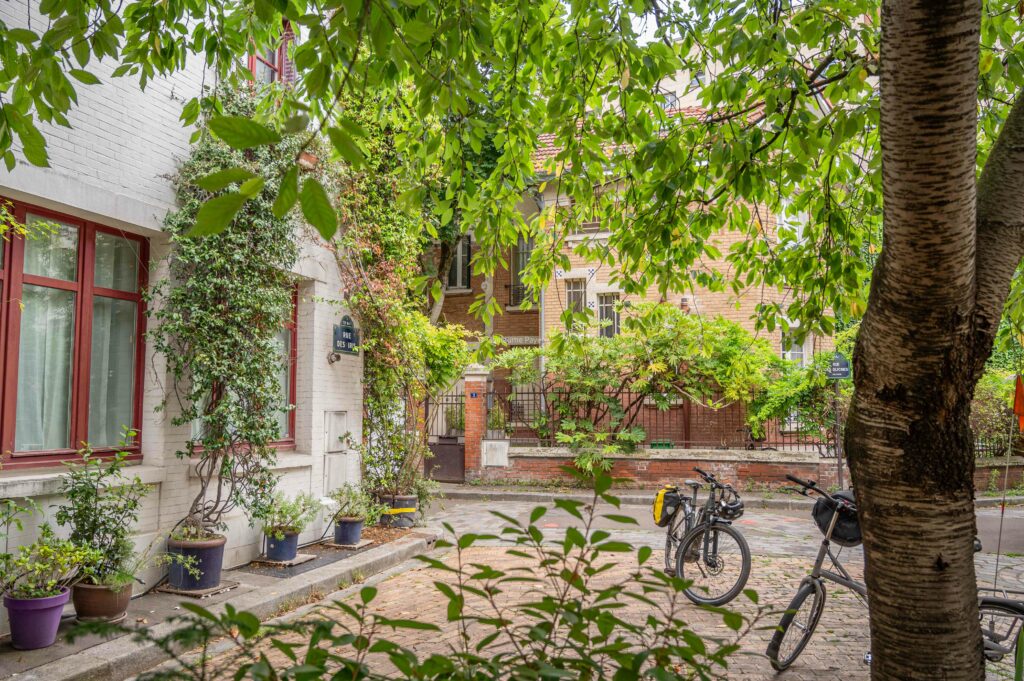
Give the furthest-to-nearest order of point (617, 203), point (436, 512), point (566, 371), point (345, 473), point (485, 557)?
point (566, 371)
point (436, 512)
point (345, 473)
point (485, 557)
point (617, 203)

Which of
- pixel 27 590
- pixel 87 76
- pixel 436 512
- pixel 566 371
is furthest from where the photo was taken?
pixel 566 371

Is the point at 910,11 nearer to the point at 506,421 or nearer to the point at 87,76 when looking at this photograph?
the point at 87,76

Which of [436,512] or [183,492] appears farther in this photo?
[436,512]

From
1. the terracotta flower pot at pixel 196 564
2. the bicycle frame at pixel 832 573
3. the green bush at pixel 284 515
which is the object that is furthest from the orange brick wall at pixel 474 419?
the bicycle frame at pixel 832 573

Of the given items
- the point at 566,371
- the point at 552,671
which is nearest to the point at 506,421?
the point at 566,371

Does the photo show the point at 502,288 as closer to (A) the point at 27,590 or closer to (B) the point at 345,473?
(B) the point at 345,473

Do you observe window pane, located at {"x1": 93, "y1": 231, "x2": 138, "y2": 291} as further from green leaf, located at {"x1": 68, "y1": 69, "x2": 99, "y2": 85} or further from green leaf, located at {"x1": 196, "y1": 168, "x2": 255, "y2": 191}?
green leaf, located at {"x1": 196, "y1": 168, "x2": 255, "y2": 191}

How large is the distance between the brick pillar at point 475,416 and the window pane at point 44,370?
10.3 metres

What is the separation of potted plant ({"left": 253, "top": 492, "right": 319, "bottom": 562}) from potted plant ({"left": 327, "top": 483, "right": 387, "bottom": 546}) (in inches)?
30.5

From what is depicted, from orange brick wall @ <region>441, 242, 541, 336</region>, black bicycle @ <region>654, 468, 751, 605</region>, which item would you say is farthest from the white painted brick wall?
orange brick wall @ <region>441, 242, 541, 336</region>

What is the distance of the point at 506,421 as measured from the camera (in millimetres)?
16875

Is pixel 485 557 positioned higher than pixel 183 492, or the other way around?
pixel 183 492

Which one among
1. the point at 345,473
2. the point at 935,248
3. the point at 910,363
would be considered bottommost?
the point at 345,473

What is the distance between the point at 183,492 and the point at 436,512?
6.14 metres
